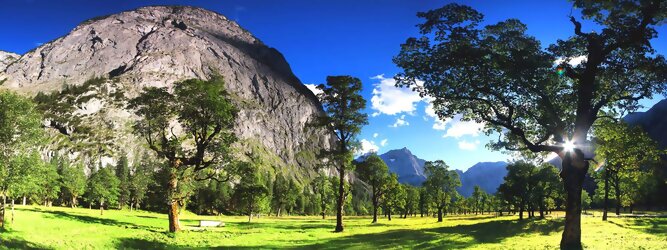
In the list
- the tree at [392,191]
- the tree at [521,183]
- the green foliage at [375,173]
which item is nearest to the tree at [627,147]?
Answer: the tree at [521,183]

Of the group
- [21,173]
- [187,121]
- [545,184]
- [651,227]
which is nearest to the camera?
Answer: [21,173]

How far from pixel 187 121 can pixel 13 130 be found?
16.3 meters

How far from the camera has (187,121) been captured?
1762 inches

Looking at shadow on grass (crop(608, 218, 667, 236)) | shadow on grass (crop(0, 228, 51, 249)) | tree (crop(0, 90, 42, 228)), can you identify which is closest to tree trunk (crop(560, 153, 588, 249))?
shadow on grass (crop(608, 218, 667, 236))

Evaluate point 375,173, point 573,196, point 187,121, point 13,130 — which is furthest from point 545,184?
point 13,130

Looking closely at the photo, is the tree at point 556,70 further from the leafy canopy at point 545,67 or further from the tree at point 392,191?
the tree at point 392,191

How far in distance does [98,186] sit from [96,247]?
90653 mm

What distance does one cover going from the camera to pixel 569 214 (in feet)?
74.5

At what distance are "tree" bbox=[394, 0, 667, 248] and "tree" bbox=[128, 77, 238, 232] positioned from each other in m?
23.6

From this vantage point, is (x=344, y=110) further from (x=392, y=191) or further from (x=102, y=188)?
(x=102, y=188)

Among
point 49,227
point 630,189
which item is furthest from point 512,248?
point 630,189

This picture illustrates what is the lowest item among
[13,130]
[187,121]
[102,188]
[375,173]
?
[102,188]

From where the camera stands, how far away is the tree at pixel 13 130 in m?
38.4

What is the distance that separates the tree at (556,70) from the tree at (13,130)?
37671 millimetres
